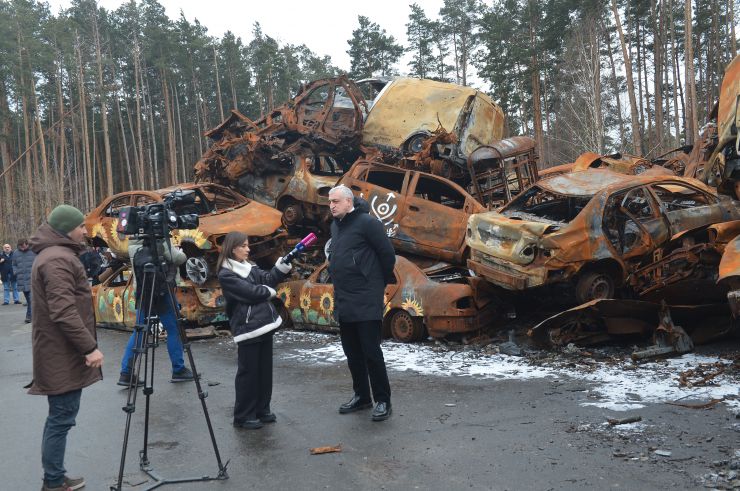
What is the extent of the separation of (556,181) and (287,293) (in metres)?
4.38

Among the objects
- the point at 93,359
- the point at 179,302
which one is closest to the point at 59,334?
the point at 93,359

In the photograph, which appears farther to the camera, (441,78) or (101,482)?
(441,78)

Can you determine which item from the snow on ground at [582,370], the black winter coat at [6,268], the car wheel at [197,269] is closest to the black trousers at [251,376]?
the snow on ground at [582,370]

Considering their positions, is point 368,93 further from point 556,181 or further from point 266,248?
point 556,181

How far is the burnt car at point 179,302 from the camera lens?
31.4ft

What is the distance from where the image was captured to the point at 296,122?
13.8m

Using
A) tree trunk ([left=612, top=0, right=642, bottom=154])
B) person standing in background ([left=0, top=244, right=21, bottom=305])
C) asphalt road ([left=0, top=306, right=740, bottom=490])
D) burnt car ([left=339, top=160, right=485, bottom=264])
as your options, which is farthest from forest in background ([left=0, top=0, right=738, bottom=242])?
asphalt road ([left=0, top=306, right=740, bottom=490])

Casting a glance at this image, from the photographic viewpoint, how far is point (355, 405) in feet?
17.0

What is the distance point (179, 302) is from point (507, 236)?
210 inches

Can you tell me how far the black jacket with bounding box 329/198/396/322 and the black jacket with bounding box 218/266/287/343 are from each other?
52 centimetres

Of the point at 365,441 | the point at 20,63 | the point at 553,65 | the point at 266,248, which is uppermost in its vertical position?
the point at 20,63

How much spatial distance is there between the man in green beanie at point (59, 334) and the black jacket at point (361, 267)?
6.43 feet

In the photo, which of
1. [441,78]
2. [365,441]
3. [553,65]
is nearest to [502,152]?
[365,441]

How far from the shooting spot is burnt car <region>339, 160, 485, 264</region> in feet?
31.4
